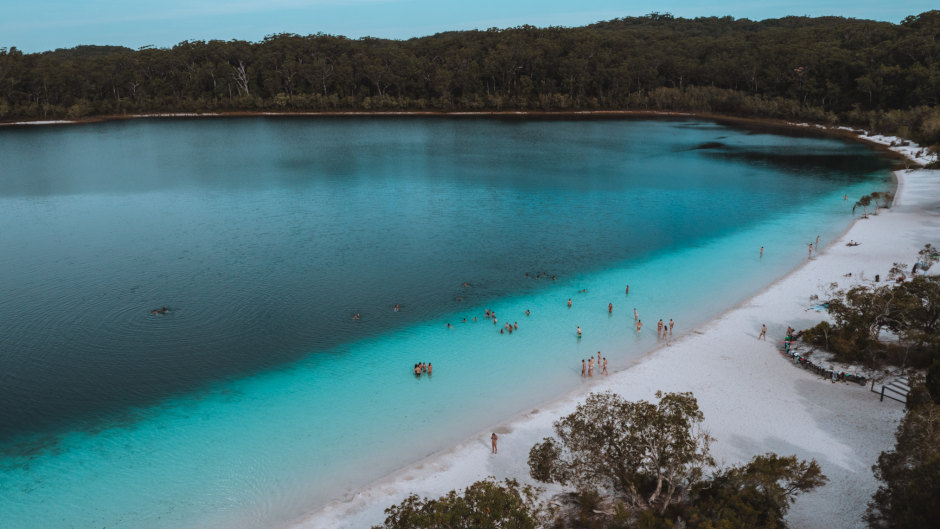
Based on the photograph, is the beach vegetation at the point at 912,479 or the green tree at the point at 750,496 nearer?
the beach vegetation at the point at 912,479

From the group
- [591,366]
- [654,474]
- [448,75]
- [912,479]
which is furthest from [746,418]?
[448,75]

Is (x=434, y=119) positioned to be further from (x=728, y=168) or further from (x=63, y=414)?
(x=63, y=414)

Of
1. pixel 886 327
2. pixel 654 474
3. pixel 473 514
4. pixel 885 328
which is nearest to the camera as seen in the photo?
pixel 473 514

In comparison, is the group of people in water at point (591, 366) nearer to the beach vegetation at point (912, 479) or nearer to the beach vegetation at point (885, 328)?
the beach vegetation at point (885, 328)

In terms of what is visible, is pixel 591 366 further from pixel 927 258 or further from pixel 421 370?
pixel 927 258

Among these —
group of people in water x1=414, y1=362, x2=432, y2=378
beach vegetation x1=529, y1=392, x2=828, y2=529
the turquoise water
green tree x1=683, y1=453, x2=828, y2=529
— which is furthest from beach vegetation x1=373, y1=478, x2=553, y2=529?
group of people in water x1=414, y1=362, x2=432, y2=378

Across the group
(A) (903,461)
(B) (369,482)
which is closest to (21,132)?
(B) (369,482)

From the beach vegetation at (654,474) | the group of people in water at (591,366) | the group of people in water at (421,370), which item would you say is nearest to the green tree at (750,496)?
the beach vegetation at (654,474)

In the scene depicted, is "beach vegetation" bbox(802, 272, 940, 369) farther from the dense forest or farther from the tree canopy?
the dense forest
